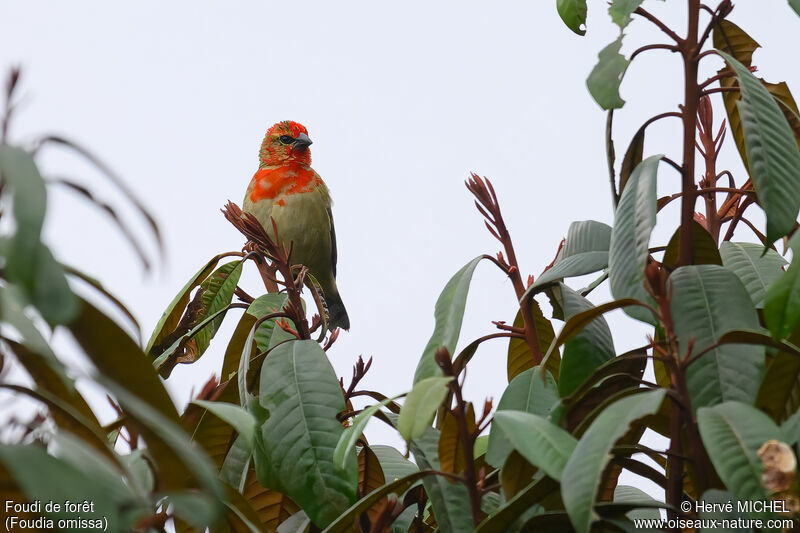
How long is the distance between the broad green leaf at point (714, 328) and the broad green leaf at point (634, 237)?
0.05m

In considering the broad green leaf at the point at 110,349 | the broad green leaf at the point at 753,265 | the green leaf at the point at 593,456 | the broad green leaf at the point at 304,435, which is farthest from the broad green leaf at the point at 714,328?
the broad green leaf at the point at 110,349

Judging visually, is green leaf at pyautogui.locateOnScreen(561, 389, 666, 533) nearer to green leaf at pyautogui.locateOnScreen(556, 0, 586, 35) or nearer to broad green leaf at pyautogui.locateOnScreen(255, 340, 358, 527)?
broad green leaf at pyautogui.locateOnScreen(255, 340, 358, 527)

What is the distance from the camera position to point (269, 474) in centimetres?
144

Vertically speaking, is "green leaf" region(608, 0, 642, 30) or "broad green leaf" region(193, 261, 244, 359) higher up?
"green leaf" region(608, 0, 642, 30)

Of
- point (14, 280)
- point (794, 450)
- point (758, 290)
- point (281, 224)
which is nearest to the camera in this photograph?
point (14, 280)

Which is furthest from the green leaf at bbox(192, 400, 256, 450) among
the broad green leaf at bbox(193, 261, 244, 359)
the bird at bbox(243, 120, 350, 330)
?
the bird at bbox(243, 120, 350, 330)

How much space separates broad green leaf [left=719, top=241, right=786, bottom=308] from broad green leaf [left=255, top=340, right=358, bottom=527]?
782mm

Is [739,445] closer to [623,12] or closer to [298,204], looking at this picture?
[623,12]

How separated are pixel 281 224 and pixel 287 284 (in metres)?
3.00

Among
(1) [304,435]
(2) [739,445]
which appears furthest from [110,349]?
(2) [739,445]

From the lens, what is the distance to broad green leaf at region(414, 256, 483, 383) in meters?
1.38

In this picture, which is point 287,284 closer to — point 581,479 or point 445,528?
point 445,528

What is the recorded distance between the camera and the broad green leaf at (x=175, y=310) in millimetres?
2105

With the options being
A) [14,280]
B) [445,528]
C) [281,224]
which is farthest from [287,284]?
[281,224]
